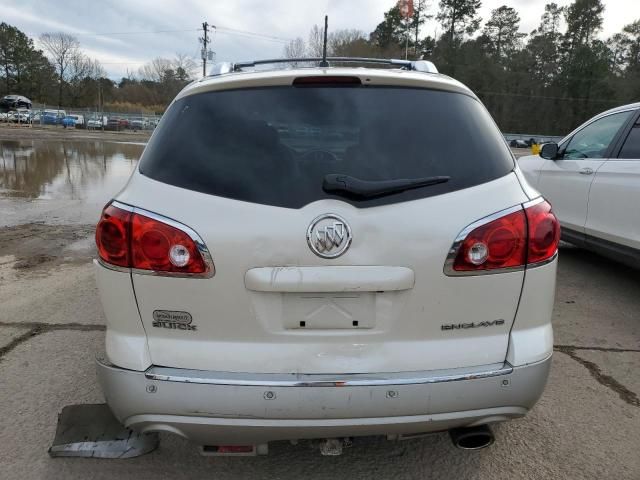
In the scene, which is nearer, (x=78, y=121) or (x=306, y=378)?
(x=306, y=378)

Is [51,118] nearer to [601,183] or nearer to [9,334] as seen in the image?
[9,334]

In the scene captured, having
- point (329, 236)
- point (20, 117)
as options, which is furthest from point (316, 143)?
point (20, 117)

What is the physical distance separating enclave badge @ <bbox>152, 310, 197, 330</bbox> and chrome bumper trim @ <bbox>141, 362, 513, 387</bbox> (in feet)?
0.52

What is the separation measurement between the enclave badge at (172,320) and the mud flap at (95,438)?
71 cm

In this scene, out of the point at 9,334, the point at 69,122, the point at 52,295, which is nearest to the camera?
the point at 9,334

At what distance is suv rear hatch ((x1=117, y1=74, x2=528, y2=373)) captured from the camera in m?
1.83

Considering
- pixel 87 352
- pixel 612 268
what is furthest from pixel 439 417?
pixel 612 268

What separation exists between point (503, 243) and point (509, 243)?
0.03 metres

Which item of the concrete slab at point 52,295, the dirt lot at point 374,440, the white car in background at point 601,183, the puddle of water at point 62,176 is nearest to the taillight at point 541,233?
the dirt lot at point 374,440

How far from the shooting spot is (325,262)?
1827 millimetres

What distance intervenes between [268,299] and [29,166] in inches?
658

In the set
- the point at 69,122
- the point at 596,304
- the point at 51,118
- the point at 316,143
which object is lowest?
the point at 596,304

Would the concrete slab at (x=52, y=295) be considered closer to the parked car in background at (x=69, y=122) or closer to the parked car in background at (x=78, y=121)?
the parked car in background at (x=69, y=122)

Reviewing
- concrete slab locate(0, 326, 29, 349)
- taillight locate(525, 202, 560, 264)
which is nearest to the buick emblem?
taillight locate(525, 202, 560, 264)
